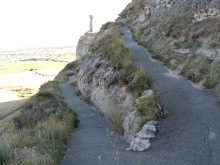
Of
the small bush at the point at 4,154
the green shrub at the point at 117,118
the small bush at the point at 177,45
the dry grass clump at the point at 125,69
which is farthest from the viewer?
the small bush at the point at 177,45

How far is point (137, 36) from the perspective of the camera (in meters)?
32.8

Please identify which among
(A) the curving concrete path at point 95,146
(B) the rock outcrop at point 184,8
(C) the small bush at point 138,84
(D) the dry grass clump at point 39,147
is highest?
(B) the rock outcrop at point 184,8

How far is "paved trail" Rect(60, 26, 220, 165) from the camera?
33.0ft

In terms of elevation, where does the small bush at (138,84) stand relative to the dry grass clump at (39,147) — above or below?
above

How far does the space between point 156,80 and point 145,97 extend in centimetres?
336

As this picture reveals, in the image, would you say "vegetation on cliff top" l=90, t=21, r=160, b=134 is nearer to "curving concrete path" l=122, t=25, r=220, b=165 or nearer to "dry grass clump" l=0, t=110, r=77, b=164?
"curving concrete path" l=122, t=25, r=220, b=165

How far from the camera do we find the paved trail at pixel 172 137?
10.1 metres

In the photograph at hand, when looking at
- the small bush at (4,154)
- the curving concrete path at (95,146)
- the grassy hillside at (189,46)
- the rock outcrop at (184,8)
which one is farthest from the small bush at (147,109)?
the rock outcrop at (184,8)

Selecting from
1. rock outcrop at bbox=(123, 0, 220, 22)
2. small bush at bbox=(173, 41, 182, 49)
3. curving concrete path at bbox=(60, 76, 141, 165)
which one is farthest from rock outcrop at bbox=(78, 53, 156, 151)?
rock outcrop at bbox=(123, 0, 220, 22)

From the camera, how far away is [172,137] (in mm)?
11516

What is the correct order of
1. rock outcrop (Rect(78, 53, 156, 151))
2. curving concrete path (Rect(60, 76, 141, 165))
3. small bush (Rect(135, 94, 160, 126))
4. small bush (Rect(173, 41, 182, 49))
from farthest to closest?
1. small bush (Rect(173, 41, 182, 49))
2. rock outcrop (Rect(78, 53, 156, 151))
3. small bush (Rect(135, 94, 160, 126))
4. curving concrete path (Rect(60, 76, 141, 165))

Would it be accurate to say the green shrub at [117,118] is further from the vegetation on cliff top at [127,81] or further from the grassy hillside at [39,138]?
the grassy hillside at [39,138]

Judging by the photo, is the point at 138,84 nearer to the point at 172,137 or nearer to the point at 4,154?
the point at 172,137

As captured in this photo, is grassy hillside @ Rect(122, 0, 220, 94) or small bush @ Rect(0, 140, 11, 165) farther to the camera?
grassy hillside @ Rect(122, 0, 220, 94)
